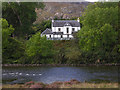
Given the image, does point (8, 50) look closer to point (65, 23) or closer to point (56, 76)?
point (56, 76)

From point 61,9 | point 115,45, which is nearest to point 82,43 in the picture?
point 115,45

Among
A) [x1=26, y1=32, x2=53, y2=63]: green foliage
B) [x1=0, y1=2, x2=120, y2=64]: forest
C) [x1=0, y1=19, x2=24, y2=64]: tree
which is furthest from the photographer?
[x1=0, y1=19, x2=24, y2=64]: tree

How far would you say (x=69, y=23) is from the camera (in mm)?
78188

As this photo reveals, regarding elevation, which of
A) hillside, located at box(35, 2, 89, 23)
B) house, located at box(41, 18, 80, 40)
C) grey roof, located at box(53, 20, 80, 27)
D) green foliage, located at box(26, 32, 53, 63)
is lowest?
green foliage, located at box(26, 32, 53, 63)

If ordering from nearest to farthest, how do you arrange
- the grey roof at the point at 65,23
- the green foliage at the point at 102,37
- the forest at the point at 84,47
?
the forest at the point at 84,47, the green foliage at the point at 102,37, the grey roof at the point at 65,23

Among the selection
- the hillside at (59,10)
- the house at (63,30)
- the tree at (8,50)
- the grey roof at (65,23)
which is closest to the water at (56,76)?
the tree at (8,50)

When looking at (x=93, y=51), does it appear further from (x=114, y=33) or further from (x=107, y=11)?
(x=107, y=11)

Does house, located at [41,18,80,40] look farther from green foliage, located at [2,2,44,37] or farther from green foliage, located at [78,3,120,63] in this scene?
green foliage, located at [78,3,120,63]

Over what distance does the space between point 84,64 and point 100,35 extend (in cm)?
809

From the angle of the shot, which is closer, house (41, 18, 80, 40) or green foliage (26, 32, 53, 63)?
green foliage (26, 32, 53, 63)

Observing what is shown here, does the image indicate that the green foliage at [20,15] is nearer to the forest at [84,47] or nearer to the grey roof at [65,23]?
the grey roof at [65,23]

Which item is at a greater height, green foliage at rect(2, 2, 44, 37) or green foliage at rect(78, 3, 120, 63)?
green foliage at rect(2, 2, 44, 37)

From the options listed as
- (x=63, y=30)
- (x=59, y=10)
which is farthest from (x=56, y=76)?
(x=59, y=10)

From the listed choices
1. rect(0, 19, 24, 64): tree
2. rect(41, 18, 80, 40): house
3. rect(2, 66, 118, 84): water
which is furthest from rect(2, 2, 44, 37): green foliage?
rect(2, 66, 118, 84): water
